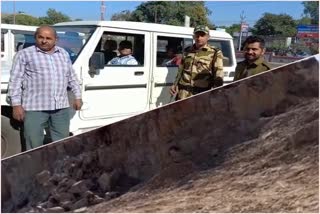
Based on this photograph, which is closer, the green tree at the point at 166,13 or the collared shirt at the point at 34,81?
the collared shirt at the point at 34,81

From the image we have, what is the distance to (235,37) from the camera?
561 cm

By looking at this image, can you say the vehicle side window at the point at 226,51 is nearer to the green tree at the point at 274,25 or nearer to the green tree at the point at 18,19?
the green tree at the point at 274,25

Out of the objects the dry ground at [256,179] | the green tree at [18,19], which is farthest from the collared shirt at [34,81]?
the green tree at [18,19]

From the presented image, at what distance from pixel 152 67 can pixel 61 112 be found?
1574 mm

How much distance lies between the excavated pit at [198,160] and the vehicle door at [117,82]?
Answer: 2469 millimetres

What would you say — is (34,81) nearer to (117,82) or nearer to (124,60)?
(117,82)

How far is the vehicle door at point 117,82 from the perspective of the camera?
14.1 feet

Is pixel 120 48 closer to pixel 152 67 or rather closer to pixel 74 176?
pixel 152 67

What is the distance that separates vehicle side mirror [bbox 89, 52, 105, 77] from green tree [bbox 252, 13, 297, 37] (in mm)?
1486

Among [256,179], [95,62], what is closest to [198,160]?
[256,179]

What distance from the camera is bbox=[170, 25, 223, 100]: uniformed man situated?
3.59 meters

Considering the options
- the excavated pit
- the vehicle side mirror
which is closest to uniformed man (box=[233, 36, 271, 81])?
the excavated pit

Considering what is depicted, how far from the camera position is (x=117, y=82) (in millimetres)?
4449

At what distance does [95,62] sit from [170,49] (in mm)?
1027
